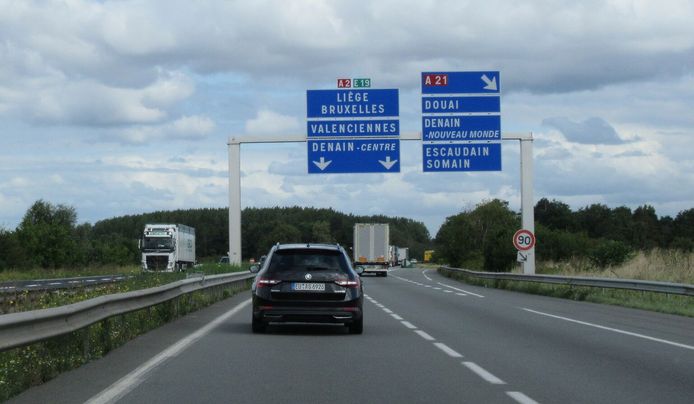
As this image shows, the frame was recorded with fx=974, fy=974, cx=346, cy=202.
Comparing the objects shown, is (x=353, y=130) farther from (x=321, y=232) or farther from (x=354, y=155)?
(x=321, y=232)

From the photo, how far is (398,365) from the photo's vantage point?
446 inches

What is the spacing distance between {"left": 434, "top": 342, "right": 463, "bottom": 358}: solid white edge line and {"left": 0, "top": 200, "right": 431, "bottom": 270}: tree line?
100 metres

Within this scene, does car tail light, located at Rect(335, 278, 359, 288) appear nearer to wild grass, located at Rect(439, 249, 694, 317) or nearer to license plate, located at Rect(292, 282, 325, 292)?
license plate, located at Rect(292, 282, 325, 292)

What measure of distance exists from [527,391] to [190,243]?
65.4 meters

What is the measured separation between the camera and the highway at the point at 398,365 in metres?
8.93

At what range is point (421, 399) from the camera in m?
8.61

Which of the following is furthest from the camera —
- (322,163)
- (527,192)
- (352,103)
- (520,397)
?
(527,192)

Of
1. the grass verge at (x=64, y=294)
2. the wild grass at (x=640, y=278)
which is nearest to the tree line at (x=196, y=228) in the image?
the wild grass at (x=640, y=278)

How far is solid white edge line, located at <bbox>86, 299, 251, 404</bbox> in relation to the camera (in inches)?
341

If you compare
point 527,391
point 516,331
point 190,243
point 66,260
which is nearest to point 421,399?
point 527,391

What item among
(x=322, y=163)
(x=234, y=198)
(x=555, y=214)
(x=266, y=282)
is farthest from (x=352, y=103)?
(x=555, y=214)

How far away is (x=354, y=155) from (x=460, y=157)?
400cm

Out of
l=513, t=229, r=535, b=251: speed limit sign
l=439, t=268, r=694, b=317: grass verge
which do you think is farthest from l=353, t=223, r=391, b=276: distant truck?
l=513, t=229, r=535, b=251: speed limit sign

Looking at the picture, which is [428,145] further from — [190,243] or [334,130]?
[190,243]
